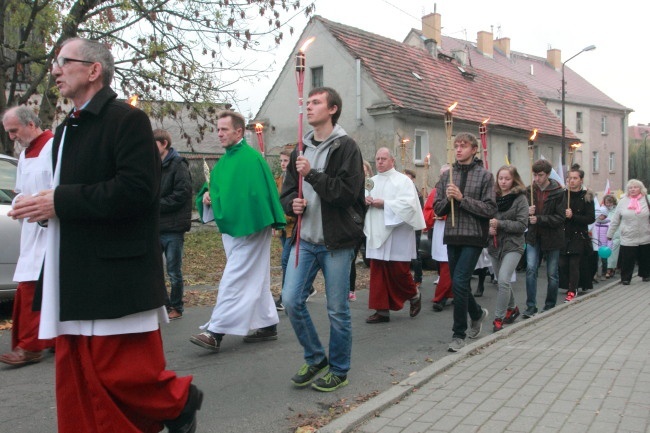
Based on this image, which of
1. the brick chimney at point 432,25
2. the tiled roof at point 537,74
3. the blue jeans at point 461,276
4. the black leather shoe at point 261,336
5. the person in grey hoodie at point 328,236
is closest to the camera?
the person in grey hoodie at point 328,236

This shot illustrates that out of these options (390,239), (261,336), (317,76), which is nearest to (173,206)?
(261,336)

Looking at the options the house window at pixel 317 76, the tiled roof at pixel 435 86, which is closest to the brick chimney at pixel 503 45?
the tiled roof at pixel 435 86

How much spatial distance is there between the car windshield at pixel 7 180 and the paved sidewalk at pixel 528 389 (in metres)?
4.52

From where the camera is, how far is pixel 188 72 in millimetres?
13070

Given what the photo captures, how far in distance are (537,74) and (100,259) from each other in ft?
187

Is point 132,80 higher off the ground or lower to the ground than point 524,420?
higher

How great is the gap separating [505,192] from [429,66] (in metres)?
26.1

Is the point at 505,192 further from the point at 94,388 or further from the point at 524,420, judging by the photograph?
the point at 94,388

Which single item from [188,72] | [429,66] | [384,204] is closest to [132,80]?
[188,72]

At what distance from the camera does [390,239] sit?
332 inches

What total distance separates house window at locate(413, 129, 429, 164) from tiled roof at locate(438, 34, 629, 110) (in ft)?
66.4

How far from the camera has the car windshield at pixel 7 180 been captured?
717 centimetres

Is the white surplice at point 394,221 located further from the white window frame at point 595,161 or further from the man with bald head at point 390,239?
the white window frame at point 595,161

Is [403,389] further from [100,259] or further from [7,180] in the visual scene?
[7,180]
